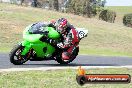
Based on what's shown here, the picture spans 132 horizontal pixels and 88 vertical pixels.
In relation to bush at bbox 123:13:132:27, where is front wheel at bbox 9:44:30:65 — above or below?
above

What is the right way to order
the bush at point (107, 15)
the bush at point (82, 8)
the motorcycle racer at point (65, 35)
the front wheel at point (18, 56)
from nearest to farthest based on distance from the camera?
the front wheel at point (18, 56) → the motorcycle racer at point (65, 35) → the bush at point (82, 8) → the bush at point (107, 15)

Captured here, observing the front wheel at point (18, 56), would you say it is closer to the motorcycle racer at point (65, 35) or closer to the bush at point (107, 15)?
the motorcycle racer at point (65, 35)

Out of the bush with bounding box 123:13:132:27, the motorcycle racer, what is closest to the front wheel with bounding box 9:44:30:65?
the motorcycle racer

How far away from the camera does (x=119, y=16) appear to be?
142000mm

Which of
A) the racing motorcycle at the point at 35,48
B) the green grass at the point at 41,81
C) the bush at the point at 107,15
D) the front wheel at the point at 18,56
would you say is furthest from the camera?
the bush at the point at 107,15

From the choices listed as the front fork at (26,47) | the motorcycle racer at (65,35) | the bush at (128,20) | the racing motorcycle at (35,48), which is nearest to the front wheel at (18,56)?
the racing motorcycle at (35,48)

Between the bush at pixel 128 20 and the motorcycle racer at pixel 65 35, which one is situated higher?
the motorcycle racer at pixel 65 35

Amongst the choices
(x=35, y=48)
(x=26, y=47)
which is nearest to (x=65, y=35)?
(x=35, y=48)

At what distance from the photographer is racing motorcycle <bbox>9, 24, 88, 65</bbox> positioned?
12688mm

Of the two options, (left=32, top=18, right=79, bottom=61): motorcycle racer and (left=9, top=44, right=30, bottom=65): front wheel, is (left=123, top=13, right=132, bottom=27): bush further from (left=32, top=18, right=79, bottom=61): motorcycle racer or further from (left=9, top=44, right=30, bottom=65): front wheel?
(left=9, top=44, right=30, bottom=65): front wheel

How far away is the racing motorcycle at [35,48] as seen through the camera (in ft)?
41.6

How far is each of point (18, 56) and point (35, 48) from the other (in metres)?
0.61

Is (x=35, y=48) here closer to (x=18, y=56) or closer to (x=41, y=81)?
(x=18, y=56)

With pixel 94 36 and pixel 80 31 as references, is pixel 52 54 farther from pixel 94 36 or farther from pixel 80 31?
pixel 94 36
